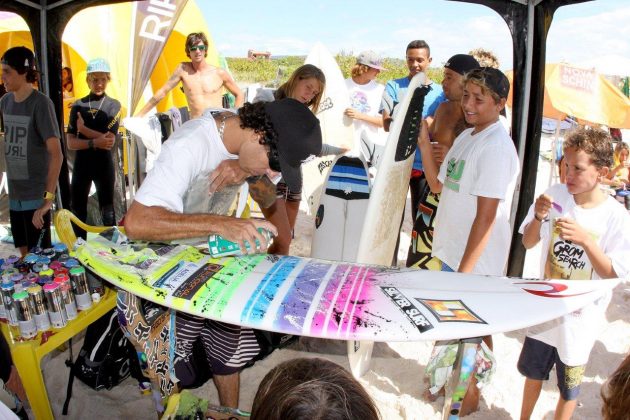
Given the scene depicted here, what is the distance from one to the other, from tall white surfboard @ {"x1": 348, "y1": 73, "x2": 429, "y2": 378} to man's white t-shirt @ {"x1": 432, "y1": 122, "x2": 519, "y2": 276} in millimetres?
251

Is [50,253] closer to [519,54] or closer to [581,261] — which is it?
[581,261]

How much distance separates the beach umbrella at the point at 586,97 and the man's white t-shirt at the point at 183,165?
788 centimetres

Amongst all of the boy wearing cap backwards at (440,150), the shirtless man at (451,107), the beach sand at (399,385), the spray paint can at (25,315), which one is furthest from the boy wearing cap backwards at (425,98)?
the spray paint can at (25,315)

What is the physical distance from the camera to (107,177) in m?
4.00

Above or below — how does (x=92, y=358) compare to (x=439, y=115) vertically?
below

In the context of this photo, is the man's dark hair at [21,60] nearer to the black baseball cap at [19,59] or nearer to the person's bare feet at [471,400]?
the black baseball cap at [19,59]

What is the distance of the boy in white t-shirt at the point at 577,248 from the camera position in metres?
1.76

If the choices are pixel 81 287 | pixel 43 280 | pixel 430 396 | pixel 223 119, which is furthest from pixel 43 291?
pixel 430 396

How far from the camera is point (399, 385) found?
252cm

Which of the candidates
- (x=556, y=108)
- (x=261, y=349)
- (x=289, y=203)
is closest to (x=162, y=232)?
(x=261, y=349)

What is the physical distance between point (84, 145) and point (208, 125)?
8.48 ft

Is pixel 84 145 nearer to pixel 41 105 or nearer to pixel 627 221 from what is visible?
pixel 41 105

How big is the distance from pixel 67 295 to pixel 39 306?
0.11m

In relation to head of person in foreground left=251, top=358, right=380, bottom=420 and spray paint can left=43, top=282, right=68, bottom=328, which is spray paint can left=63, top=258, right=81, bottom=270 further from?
head of person in foreground left=251, top=358, right=380, bottom=420
